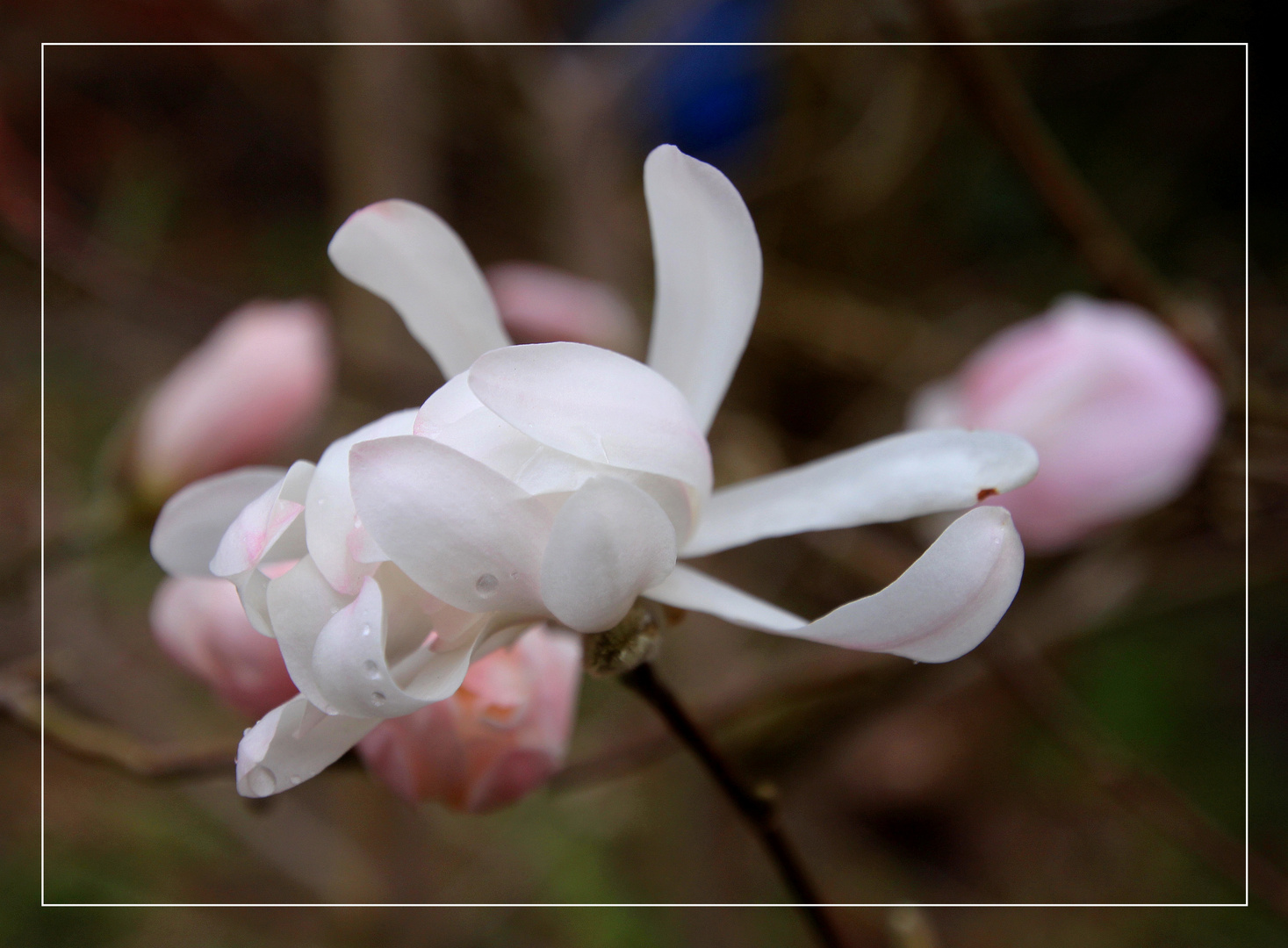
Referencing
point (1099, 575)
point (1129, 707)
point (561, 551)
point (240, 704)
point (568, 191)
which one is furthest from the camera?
point (1129, 707)

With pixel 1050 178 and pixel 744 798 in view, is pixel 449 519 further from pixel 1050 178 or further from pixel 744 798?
pixel 1050 178

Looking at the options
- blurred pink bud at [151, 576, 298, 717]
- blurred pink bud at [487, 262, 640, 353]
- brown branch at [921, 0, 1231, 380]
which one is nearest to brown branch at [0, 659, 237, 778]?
blurred pink bud at [151, 576, 298, 717]

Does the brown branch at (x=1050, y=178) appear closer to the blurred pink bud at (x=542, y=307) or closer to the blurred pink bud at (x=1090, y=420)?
the blurred pink bud at (x=1090, y=420)

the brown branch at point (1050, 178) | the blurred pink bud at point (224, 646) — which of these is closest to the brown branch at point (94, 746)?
the blurred pink bud at point (224, 646)

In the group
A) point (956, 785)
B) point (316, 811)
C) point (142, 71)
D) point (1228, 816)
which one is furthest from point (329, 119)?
point (1228, 816)

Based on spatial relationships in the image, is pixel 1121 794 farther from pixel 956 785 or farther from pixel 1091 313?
pixel 956 785

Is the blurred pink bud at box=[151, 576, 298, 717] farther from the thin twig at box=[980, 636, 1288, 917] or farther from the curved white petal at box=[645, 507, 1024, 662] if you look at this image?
the thin twig at box=[980, 636, 1288, 917]
